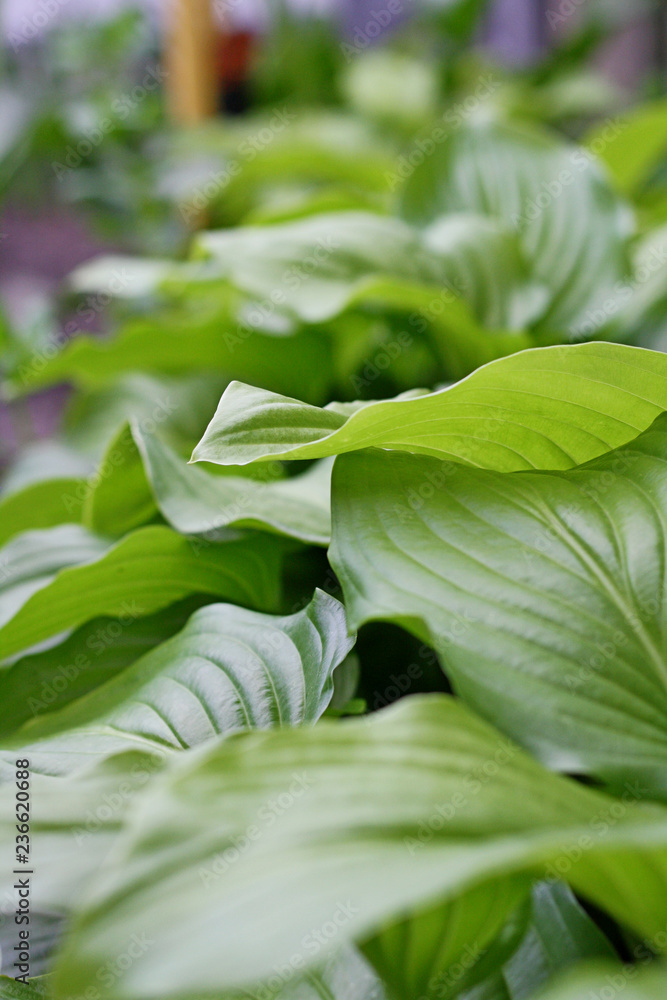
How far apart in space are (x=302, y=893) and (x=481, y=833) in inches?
2.3

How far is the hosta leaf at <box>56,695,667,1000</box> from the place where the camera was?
189 millimetres

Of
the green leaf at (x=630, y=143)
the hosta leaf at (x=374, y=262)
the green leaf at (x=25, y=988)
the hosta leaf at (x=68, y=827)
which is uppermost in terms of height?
the green leaf at (x=630, y=143)

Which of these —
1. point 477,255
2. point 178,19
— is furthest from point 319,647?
point 178,19

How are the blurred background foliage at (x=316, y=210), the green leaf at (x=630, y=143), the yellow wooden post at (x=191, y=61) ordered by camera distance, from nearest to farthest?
the blurred background foliage at (x=316, y=210) < the green leaf at (x=630, y=143) < the yellow wooden post at (x=191, y=61)

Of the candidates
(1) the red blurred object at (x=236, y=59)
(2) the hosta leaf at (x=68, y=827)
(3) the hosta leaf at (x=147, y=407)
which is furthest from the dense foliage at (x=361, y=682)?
(1) the red blurred object at (x=236, y=59)

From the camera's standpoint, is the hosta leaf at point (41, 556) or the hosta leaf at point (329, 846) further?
the hosta leaf at point (41, 556)

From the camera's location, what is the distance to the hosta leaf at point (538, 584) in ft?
0.96

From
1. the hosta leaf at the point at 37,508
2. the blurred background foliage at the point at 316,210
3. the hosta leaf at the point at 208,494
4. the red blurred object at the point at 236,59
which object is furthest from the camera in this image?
the red blurred object at the point at 236,59

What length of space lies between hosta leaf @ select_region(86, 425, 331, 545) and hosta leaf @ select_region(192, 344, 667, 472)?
0.08 metres

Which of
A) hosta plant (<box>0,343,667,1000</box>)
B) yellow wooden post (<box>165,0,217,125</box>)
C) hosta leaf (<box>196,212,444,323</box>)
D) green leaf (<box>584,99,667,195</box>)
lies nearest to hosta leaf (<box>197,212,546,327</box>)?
hosta leaf (<box>196,212,444,323</box>)

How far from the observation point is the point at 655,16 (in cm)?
222

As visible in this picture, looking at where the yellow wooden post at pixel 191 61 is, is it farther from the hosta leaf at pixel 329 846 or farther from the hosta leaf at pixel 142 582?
the hosta leaf at pixel 329 846

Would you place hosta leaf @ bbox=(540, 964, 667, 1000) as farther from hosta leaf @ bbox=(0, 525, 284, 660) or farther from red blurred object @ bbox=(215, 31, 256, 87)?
red blurred object @ bbox=(215, 31, 256, 87)

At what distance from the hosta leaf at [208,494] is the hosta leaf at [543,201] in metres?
0.37
